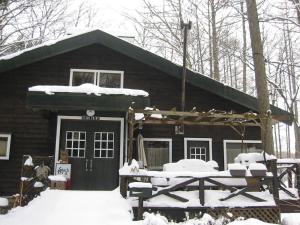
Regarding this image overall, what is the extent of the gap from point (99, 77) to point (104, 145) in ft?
8.09

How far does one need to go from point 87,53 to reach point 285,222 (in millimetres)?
8385

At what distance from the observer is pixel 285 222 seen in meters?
7.96

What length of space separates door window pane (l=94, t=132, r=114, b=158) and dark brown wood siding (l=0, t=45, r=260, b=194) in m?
1.30

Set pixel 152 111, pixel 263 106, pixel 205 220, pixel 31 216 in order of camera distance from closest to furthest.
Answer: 1. pixel 205 220
2. pixel 31 216
3. pixel 152 111
4. pixel 263 106

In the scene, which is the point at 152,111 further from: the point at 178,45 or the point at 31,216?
the point at 178,45

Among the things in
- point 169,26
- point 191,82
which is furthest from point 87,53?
point 169,26

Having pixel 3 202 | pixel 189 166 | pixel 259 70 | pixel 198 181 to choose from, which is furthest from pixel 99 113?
pixel 259 70

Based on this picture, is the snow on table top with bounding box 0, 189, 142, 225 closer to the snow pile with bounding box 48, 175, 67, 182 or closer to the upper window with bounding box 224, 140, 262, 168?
the snow pile with bounding box 48, 175, 67, 182

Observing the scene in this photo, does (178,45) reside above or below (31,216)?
above

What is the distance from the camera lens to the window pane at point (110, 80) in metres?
12.4

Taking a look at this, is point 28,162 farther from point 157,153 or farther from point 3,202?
point 157,153

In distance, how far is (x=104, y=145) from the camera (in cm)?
1166

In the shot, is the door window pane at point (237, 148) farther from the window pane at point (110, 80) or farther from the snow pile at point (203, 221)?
the snow pile at point (203, 221)

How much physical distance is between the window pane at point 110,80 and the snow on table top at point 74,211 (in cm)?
449
